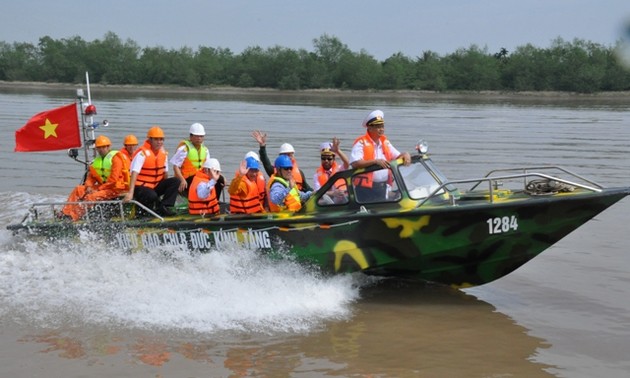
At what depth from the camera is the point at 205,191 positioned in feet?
33.6

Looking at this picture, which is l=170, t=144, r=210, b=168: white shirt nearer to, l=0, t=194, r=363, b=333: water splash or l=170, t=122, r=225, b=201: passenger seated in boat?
l=170, t=122, r=225, b=201: passenger seated in boat

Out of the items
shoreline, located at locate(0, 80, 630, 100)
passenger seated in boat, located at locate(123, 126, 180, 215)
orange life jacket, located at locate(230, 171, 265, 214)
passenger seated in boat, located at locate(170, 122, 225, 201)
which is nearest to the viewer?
orange life jacket, located at locate(230, 171, 265, 214)

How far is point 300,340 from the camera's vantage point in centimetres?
837

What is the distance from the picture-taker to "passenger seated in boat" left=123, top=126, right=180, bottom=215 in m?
10.8

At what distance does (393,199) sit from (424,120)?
27.6 m

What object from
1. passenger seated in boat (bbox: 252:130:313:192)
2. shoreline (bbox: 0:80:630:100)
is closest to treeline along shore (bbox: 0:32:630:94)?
shoreline (bbox: 0:80:630:100)

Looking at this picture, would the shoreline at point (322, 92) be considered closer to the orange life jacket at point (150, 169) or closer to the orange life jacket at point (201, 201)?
the orange life jacket at point (150, 169)

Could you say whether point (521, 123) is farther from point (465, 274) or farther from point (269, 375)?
point (269, 375)

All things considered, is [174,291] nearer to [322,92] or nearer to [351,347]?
[351,347]

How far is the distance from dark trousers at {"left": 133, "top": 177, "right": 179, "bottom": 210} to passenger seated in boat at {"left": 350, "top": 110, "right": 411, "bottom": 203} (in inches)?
107

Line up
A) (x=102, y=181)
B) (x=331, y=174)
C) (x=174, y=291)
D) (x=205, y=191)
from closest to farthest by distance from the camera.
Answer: (x=174, y=291), (x=205, y=191), (x=331, y=174), (x=102, y=181)

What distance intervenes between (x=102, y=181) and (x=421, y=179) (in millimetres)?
4505

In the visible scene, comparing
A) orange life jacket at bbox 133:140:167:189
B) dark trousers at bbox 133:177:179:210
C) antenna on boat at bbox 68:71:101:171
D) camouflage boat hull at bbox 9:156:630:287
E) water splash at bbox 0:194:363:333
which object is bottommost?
water splash at bbox 0:194:363:333

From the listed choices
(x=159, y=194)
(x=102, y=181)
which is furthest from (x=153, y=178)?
(x=102, y=181)
